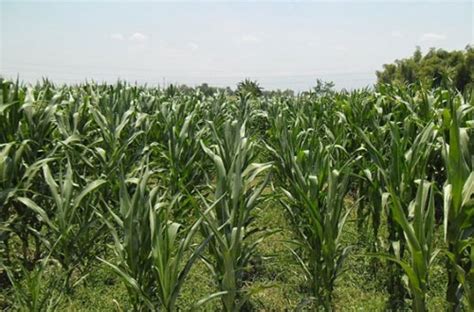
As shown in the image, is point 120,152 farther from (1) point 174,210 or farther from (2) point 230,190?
(2) point 230,190

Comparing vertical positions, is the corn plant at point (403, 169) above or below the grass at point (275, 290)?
above

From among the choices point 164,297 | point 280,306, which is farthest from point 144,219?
point 280,306

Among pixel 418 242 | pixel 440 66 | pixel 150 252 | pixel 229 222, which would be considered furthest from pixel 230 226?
pixel 440 66

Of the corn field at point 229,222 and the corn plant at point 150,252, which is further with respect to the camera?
the corn field at point 229,222

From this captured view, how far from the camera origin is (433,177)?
313cm

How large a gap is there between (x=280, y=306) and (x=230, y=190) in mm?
852

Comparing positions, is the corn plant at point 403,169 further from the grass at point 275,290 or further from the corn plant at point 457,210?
the corn plant at point 457,210

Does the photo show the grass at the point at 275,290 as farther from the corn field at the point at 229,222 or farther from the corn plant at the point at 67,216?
the corn plant at the point at 67,216

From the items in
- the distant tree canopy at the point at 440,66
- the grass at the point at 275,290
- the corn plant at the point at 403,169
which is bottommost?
the grass at the point at 275,290

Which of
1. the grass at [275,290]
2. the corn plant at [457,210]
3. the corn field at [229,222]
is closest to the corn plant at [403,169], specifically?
the corn field at [229,222]

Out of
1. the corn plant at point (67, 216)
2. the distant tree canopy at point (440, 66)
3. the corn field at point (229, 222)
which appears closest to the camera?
the corn field at point (229, 222)

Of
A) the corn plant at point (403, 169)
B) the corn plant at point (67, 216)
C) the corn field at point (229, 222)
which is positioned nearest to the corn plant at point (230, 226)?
the corn field at point (229, 222)

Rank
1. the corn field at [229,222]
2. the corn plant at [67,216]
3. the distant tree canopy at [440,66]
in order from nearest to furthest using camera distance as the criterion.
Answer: the corn field at [229,222], the corn plant at [67,216], the distant tree canopy at [440,66]

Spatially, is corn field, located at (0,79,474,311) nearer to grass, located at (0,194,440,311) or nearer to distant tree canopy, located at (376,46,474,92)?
grass, located at (0,194,440,311)
